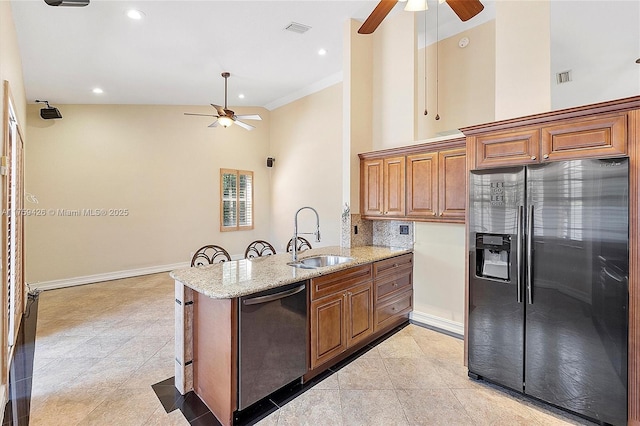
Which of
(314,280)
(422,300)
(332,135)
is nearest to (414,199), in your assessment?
(422,300)

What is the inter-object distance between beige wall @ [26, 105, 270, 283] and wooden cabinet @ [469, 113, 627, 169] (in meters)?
5.86

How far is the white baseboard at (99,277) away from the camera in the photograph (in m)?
5.25

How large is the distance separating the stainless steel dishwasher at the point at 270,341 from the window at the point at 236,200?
17.4ft

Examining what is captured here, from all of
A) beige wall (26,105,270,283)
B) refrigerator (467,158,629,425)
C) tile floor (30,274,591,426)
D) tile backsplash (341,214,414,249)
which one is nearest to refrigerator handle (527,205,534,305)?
refrigerator (467,158,629,425)

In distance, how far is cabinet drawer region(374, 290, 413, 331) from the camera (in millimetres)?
3256

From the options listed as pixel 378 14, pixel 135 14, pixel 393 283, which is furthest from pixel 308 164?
pixel 378 14

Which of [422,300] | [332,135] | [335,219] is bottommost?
[422,300]

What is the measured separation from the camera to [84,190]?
5.62 metres

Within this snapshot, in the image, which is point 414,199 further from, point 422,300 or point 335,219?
point 335,219

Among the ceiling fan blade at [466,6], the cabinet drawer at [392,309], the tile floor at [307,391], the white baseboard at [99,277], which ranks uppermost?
the ceiling fan blade at [466,6]

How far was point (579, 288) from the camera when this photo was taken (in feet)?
6.72

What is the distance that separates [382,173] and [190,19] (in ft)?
9.24

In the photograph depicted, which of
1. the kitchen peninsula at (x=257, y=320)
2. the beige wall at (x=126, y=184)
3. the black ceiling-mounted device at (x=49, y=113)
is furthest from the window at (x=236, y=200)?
the kitchen peninsula at (x=257, y=320)

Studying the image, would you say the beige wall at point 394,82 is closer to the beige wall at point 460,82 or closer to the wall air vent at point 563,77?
the beige wall at point 460,82
